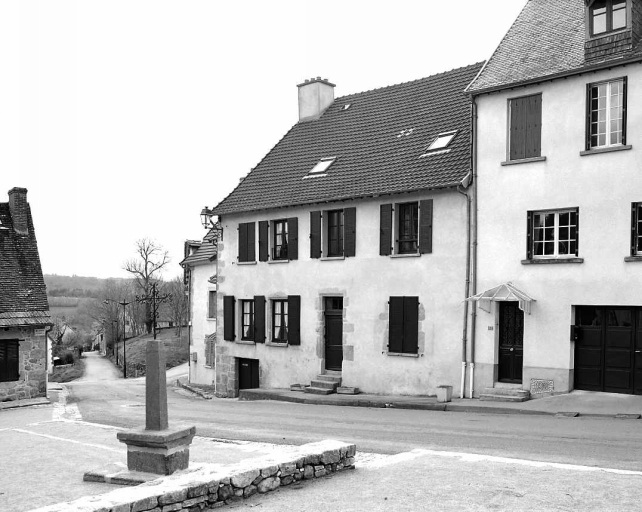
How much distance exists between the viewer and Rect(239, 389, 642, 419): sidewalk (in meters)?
15.0

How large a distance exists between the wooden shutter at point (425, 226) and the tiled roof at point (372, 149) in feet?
1.93

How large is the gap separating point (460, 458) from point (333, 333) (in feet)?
40.9

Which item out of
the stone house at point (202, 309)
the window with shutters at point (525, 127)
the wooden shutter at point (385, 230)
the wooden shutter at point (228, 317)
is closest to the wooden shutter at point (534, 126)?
the window with shutters at point (525, 127)

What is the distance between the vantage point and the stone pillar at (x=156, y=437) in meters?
9.40

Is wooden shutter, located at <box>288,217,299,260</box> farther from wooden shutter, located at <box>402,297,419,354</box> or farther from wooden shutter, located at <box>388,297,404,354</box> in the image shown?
wooden shutter, located at <box>402,297,419,354</box>

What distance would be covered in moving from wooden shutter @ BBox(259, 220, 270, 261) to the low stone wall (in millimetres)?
15345

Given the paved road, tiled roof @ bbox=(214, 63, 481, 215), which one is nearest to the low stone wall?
the paved road

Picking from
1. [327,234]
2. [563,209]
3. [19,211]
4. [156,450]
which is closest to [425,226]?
[563,209]

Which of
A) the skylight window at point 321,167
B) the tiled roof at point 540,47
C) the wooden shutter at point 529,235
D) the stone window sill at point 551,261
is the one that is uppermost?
the tiled roof at point 540,47

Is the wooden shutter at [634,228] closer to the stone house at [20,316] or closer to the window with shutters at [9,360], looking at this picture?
the stone house at [20,316]

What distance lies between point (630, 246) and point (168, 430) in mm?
11207

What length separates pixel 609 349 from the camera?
16.2 m

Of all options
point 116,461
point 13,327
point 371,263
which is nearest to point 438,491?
point 116,461

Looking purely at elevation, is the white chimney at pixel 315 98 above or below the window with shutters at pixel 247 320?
above
